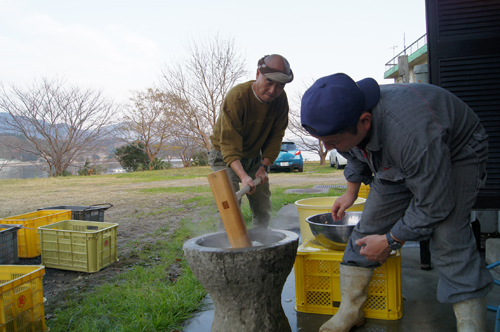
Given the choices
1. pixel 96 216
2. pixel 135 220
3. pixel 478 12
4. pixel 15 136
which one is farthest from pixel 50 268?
pixel 15 136

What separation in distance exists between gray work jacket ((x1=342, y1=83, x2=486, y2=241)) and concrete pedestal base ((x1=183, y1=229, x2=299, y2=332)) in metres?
0.63

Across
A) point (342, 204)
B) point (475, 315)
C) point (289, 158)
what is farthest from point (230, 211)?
point (289, 158)

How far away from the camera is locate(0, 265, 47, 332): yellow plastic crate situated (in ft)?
6.68

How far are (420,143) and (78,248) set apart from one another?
331cm

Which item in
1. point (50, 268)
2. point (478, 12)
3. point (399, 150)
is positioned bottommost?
point (50, 268)

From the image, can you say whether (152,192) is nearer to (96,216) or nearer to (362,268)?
(96,216)

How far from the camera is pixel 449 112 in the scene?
1.53 metres

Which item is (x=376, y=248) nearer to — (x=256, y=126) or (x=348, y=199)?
(x=348, y=199)

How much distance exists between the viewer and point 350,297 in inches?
80.0

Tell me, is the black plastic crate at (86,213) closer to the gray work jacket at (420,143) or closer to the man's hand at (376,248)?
the man's hand at (376,248)

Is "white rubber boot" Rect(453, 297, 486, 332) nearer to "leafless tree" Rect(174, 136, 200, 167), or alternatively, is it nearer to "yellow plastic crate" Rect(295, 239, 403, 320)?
"yellow plastic crate" Rect(295, 239, 403, 320)

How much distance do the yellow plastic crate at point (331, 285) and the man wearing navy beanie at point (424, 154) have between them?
1.59 feet

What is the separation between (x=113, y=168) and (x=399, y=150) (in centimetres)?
2504

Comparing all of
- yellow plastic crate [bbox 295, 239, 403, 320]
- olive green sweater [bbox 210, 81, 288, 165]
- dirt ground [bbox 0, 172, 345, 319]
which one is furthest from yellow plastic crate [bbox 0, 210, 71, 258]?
yellow plastic crate [bbox 295, 239, 403, 320]
